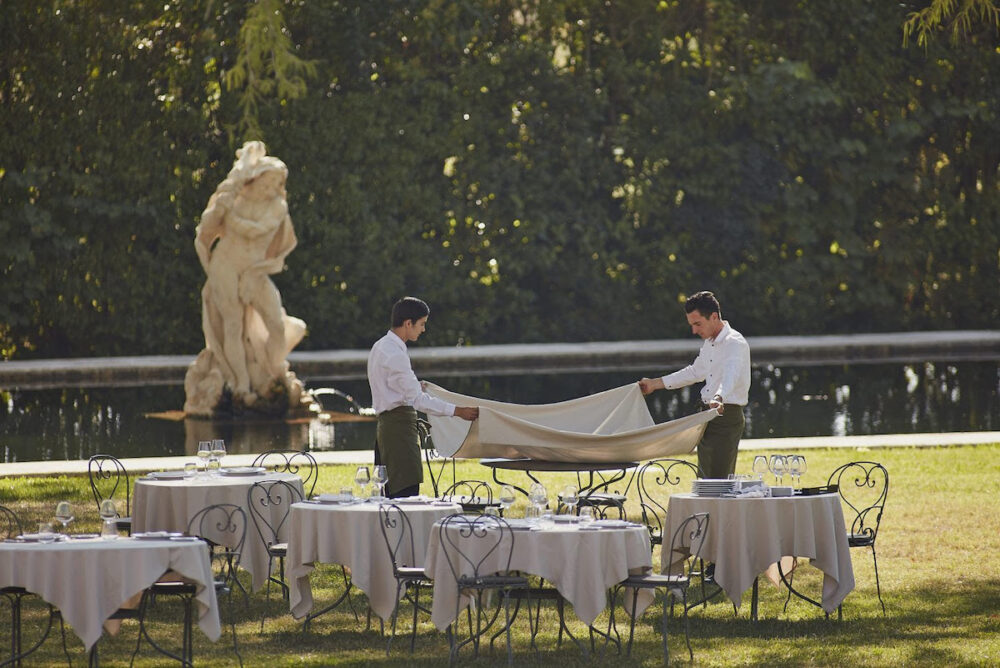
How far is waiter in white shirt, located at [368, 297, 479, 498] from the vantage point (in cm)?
845

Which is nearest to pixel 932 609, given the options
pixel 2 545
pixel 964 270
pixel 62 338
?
pixel 2 545

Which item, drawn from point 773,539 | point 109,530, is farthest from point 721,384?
point 109,530

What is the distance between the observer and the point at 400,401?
28.0 feet

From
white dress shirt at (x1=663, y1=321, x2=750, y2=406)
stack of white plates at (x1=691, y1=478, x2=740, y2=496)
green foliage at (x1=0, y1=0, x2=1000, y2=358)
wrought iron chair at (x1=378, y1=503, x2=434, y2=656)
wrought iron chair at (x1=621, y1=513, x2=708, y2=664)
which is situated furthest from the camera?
green foliage at (x1=0, y1=0, x2=1000, y2=358)

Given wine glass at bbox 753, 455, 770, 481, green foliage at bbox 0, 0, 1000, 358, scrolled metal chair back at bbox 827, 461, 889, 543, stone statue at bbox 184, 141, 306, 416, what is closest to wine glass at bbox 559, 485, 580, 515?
wine glass at bbox 753, 455, 770, 481

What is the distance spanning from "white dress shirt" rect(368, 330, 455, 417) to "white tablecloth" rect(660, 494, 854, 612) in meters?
1.68

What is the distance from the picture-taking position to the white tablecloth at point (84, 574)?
20.3 feet

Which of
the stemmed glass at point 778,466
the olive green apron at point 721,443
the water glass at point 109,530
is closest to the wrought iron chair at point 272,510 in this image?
the water glass at point 109,530

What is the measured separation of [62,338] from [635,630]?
57.1 feet

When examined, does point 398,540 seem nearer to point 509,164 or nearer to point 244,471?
point 244,471

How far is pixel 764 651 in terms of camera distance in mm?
7074

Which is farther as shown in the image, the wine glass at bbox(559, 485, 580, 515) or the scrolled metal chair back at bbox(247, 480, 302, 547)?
the scrolled metal chair back at bbox(247, 480, 302, 547)

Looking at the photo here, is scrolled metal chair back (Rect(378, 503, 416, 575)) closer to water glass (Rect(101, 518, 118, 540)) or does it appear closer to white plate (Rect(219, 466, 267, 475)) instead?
water glass (Rect(101, 518, 118, 540))

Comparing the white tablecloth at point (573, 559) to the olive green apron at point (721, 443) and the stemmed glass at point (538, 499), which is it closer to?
the stemmed glass at point (538, 499)
